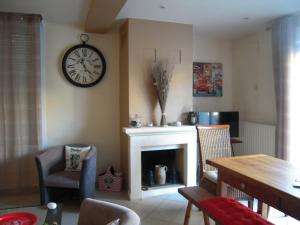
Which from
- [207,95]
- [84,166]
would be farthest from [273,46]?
[84,166]

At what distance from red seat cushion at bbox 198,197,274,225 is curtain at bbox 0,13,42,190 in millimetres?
2500

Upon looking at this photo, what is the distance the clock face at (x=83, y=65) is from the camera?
365 centimetres

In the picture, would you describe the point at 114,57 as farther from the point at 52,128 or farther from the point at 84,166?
the point at 84,166

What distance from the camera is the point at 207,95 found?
4336mm

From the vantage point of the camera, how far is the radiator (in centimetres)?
364

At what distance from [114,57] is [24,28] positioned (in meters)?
1.26

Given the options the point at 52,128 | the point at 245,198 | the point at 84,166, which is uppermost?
the point at 52,128

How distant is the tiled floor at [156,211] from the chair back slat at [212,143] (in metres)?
0.56

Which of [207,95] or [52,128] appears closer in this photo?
[52,128]

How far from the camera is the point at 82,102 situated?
377 cm

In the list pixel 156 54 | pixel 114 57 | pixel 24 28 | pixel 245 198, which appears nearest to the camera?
pixel 245 198

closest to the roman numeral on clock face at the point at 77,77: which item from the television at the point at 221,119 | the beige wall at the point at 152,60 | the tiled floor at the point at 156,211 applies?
the beige wall at the point at 152,60

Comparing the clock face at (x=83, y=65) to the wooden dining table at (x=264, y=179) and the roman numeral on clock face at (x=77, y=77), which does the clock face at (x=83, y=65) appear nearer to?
the roman numeral on clock face at (x=77, y=77)

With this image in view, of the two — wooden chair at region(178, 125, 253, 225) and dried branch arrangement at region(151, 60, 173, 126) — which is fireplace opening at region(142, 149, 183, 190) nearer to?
dried branch arrangement at region(151, 60, 173, 126)
